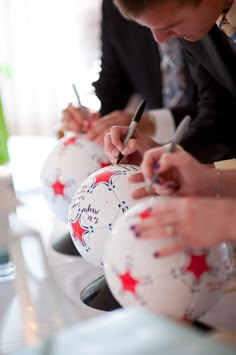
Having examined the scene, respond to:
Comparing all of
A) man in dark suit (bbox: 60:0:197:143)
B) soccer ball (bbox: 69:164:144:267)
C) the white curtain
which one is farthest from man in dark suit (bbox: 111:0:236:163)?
the white curtain

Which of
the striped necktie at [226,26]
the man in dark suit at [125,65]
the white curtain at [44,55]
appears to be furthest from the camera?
the white curtain at [44,55]

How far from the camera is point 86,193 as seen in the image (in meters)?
0.97

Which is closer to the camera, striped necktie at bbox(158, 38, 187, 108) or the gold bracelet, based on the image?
the gold bracelet

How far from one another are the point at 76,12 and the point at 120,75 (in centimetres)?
93

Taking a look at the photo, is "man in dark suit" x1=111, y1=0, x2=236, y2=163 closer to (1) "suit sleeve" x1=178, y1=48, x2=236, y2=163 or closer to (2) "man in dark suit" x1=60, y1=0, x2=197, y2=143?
(1) "suit sleeve" x1=178, y1=48, x2=236, y2=163

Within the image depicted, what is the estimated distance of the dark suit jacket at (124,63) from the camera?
1873 millimetres

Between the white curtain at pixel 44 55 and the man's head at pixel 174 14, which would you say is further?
the white curtain at pixel 44 55

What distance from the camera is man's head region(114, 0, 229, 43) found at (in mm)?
896

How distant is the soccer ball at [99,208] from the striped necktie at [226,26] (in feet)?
1.00

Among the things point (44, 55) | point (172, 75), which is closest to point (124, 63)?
point (172, 75)

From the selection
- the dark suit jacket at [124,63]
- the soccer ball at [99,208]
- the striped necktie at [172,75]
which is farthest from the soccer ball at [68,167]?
the dark suit jacket at [124,63]

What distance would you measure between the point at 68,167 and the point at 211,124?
1.13 ft

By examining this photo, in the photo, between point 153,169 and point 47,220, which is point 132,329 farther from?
point 47,220

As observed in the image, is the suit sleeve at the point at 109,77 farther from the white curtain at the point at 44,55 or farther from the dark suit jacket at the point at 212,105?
the white curtain at the point at 44,55
